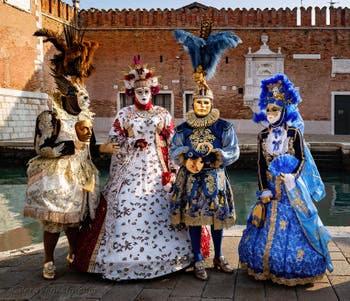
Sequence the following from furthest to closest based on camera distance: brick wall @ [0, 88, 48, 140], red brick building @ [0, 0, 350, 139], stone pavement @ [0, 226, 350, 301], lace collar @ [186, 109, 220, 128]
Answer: red brick building @ [0, 0, 350, 139]
brick wall @ [0, 88, 48, 140]
lace collar @ [186, 109, 220, 128]
stone pavement @ [0, 226, 350, 301]

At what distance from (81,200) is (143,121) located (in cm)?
78

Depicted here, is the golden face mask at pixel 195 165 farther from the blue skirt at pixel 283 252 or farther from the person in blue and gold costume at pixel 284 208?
the blue skirt at pixel 283 252

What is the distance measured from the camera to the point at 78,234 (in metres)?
3.38

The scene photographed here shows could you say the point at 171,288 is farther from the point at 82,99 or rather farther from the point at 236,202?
the point at 236,202

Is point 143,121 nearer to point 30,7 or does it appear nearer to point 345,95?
point 30,7

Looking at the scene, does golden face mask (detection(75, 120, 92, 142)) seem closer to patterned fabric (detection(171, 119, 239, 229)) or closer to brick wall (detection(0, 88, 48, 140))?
patterned fabric (detection(171, 119, 239, 229))

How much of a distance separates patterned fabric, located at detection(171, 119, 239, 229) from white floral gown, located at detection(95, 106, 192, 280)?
172 millimetres

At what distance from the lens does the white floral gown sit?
3.03 metres

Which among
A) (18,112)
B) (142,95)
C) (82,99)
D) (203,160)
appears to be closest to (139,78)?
(142,95)

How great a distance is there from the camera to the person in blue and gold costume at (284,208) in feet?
9.38

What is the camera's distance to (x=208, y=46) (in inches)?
130

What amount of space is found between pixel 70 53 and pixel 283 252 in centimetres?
216

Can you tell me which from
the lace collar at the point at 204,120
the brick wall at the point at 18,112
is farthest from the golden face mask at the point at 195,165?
the brick wall at the point at 18,112

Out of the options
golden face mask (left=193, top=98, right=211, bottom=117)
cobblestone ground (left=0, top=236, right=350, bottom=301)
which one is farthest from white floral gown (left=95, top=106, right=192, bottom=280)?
golden face mask (left=193, top=98, right=211, bottom=117)
